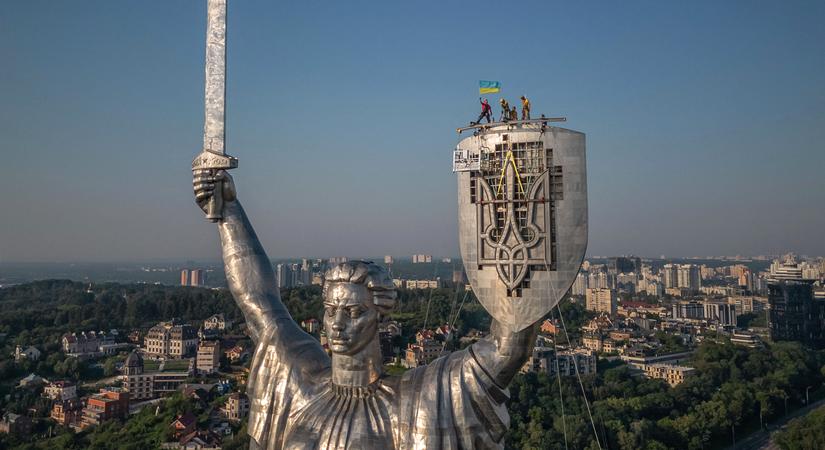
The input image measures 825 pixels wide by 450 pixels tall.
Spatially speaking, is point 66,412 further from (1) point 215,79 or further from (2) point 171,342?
(1) point 215,79

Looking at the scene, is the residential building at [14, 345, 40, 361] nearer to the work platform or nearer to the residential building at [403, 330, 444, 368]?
the residential building at [403, 330, 444, 368]

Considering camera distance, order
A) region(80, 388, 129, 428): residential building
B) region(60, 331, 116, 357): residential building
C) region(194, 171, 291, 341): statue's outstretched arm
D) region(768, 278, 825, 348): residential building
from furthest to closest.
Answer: region(768, 278, 825, 348): residential building < region(60, 331, 116, 357): residential building < region(80, 388, 129, 428): residential building < region(194, 171, 291, 341): statue's outstretched arm

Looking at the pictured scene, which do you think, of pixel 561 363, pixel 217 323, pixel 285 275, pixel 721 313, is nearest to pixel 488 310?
pixel 561 363

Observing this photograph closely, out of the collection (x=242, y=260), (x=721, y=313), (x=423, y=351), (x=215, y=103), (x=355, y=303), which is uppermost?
(x=215, y=103)

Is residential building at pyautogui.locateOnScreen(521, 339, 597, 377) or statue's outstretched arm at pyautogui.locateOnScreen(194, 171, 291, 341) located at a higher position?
statue's outstretched arm at pyautogui.locateOnScreen(194, 171, 291, 341)

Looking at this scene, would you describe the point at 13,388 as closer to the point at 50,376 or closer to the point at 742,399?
the point at 50,376

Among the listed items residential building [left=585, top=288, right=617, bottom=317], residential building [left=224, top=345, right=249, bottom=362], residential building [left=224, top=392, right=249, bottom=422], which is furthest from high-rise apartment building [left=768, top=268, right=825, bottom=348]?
residential building [left=224, top=392, right=249, bottom=422]
